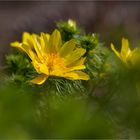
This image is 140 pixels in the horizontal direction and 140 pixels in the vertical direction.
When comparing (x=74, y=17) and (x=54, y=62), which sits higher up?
(x=74, y=17)

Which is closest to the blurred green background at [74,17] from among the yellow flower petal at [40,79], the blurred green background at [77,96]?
the blurred green background at [77,96]

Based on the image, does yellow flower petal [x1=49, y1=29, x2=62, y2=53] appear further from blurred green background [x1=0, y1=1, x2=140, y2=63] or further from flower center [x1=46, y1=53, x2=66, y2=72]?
blurred green background [x1=0, y1=1, x2=140, y2=63]

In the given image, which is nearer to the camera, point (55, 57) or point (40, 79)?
point (40, 79)

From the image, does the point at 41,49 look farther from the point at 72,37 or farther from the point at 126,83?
the point at 126,83

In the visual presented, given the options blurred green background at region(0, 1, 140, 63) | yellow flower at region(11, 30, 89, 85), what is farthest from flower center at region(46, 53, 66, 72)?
blurred green background at region(0, 1, 140, 63)

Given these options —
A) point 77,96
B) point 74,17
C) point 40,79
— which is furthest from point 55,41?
point 74,17

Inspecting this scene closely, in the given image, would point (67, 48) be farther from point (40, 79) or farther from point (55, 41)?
point (40, 79)

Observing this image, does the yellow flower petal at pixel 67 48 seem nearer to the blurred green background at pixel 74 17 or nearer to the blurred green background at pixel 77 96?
the blurred green background at pixel 77 96

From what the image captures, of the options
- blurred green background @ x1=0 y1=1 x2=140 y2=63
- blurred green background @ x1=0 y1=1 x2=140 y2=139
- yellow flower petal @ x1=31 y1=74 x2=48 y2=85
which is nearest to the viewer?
blurred green background @ x1=0 y1=1 x2=140 y2=139
